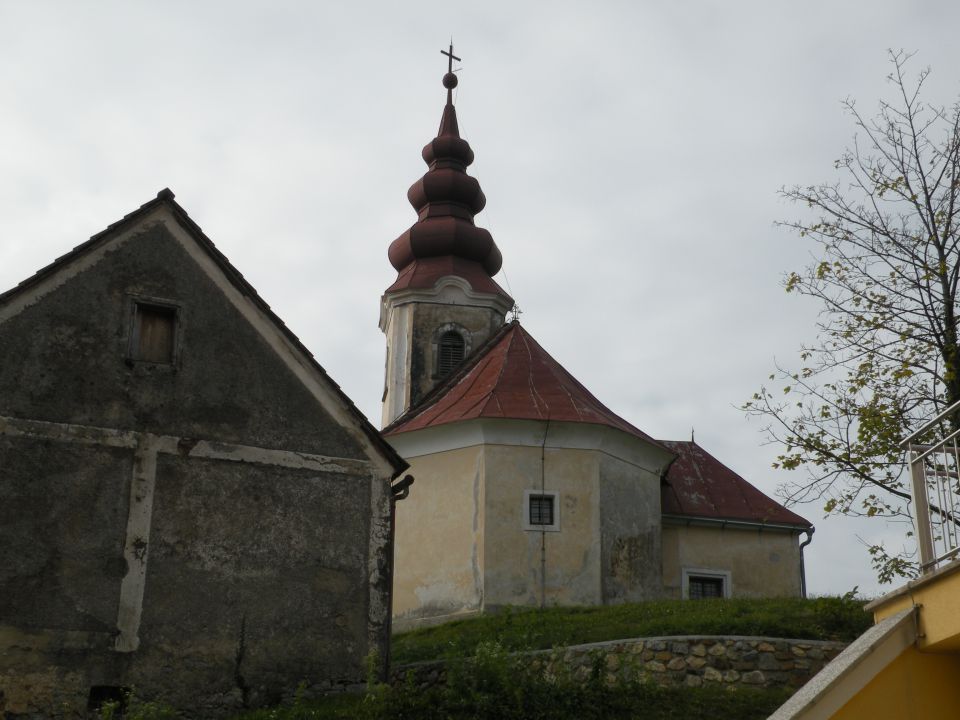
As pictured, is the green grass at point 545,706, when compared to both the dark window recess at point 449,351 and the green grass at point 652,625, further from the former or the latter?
the dark window recess at point 449,351

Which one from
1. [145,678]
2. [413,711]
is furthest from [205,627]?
[413,711]

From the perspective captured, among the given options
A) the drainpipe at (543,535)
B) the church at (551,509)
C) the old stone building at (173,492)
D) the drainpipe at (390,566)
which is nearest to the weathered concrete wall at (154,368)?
the old stone building at (173,492)

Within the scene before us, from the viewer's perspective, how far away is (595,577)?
934 inches

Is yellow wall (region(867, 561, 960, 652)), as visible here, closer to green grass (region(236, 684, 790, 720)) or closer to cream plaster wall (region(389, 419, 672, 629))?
green grass (region(236, 684, 790, 720))

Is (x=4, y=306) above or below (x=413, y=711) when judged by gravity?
above

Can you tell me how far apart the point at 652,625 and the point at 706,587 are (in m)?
9.67

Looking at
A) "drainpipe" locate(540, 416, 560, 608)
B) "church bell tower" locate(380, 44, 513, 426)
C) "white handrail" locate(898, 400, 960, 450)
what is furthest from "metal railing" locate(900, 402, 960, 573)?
"church bell tower" locate(380, 44, 513, 426)

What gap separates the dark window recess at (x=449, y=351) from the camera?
33.8 metres

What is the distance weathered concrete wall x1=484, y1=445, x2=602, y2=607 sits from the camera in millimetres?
23438

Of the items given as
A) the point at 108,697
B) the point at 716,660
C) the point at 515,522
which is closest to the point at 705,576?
the point at 515,522

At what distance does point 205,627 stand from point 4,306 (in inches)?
180

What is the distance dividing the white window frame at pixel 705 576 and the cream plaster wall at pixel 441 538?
5714 mm

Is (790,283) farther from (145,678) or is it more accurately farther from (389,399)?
(389,399)

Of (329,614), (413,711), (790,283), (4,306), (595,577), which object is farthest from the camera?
(595,577)
